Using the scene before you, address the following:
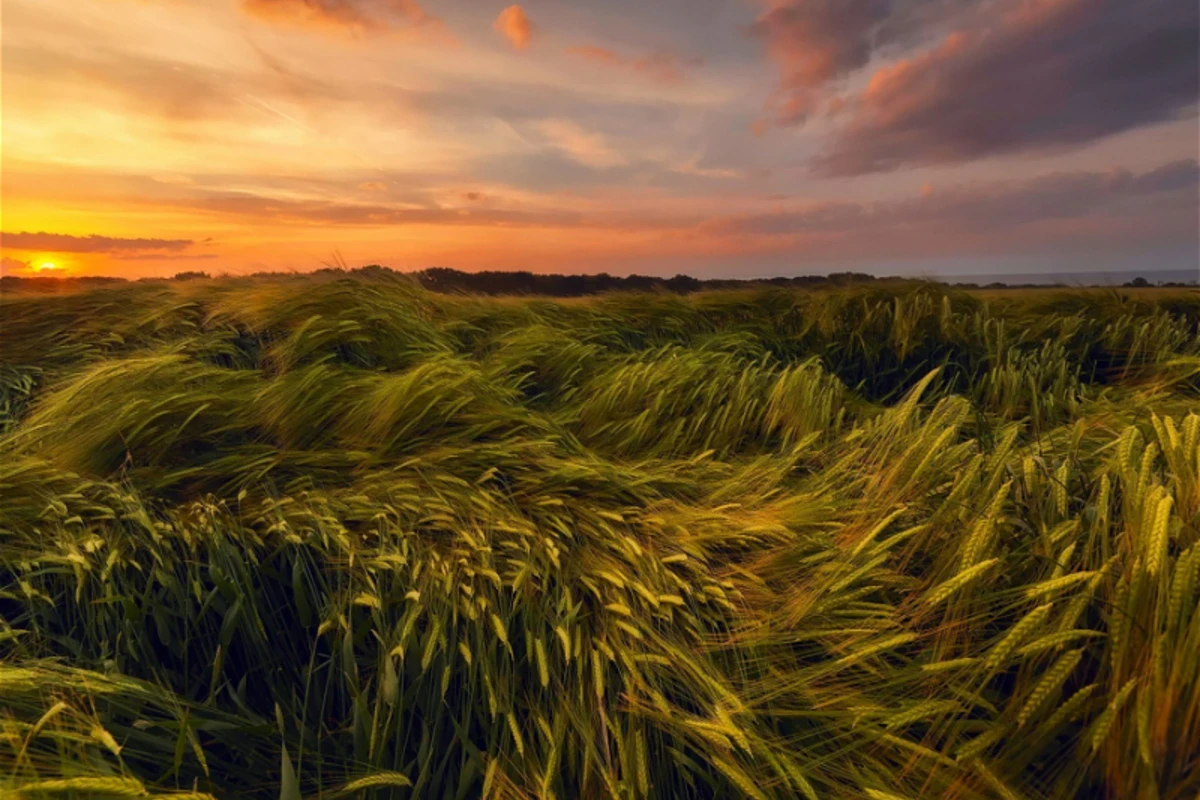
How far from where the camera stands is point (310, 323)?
10.5ft

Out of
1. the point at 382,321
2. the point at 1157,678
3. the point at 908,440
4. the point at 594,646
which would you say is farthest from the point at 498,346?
the point at 1157,678

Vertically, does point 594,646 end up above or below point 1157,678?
below

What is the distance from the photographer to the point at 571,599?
1416mm

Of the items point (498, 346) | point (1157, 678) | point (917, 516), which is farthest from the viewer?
point (498, 346)

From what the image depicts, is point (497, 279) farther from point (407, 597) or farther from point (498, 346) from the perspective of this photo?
→ point (407, 597)

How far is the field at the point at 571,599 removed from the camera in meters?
1.03

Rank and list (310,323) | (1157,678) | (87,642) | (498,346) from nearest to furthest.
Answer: (1157,678) → (87,642) → (310,323) → (498,346)

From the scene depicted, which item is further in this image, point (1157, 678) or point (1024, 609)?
point (1024, 609)

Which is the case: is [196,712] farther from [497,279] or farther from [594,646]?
[497,279]

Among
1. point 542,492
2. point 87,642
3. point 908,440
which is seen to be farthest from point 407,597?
point 908,440

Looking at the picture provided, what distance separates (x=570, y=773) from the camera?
1171 millimetres

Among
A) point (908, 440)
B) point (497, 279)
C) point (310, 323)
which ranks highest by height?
point (497, 279)

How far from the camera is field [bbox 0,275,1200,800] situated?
103 centimetres

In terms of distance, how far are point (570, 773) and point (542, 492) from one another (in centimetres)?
85
